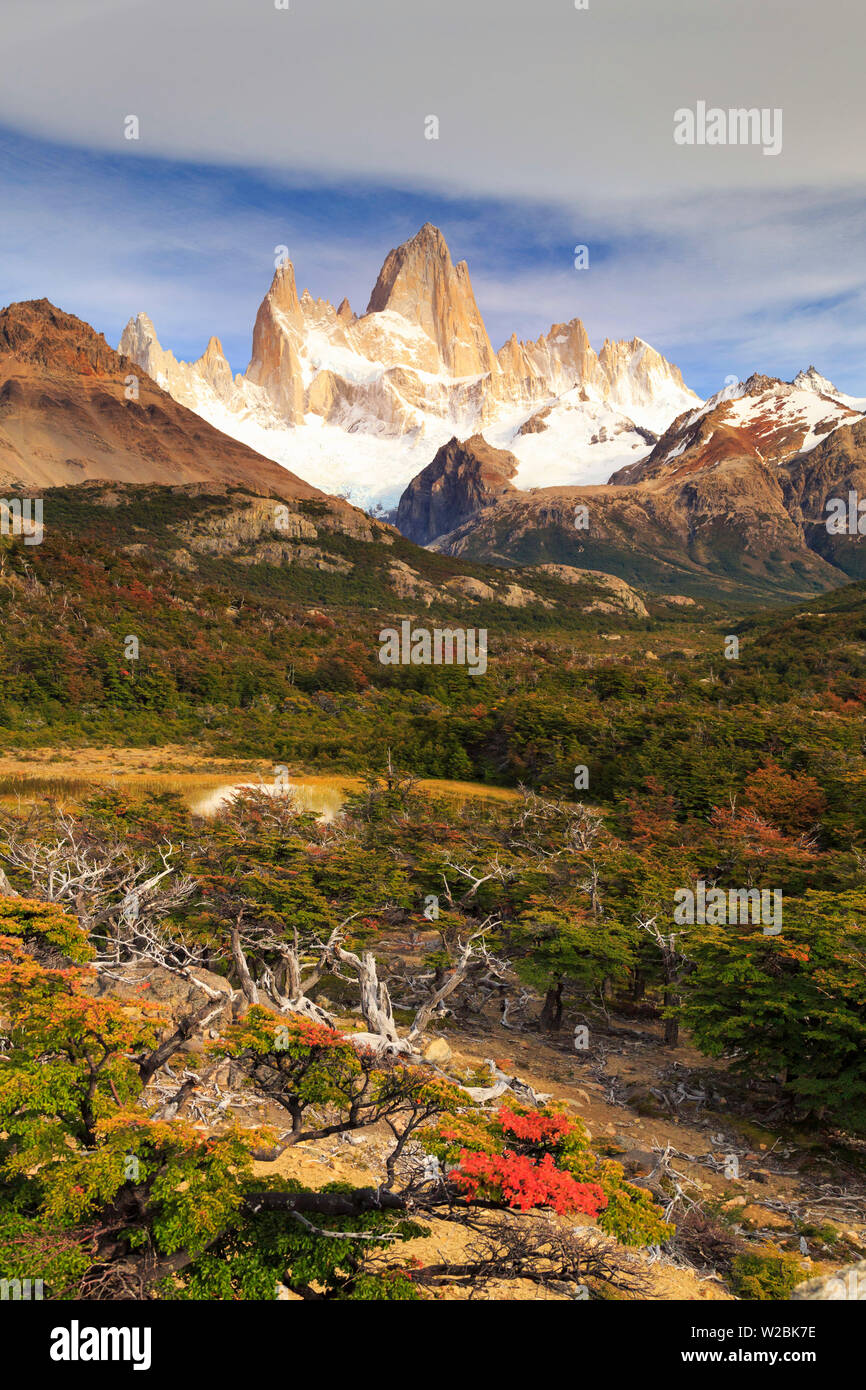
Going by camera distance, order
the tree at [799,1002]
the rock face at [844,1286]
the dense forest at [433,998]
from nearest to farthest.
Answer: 1. the rock face at [844,1286]
2. the dense forest at [433,998]
3. the tree at [799,1002]

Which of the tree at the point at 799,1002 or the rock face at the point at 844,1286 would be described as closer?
the rock face at the point at 844,1286

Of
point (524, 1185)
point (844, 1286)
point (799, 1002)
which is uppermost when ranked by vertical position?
point (524, 1185)

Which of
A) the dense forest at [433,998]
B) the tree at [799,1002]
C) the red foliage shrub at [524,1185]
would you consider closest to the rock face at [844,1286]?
the dense forest at [433,998]

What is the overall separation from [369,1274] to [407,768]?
40183mm

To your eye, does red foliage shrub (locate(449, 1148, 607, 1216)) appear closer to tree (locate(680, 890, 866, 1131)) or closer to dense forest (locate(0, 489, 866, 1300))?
dense forest (locate(0, 489, 866, 1300))

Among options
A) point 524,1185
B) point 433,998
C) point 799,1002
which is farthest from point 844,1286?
point 433,998

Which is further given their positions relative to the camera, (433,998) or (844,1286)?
(433,998)

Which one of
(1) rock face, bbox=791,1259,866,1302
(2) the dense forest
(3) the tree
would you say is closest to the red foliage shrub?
(2) the dense forest

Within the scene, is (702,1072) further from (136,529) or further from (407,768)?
(136,529)

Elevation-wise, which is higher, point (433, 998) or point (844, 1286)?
point (433, 998)

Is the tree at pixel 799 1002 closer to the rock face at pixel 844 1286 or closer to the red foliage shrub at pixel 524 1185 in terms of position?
the rock face at pixel 844 1286

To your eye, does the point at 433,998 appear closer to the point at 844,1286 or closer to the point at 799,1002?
→ the point at 799,1002

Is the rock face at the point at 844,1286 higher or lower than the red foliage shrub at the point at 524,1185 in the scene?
lower
